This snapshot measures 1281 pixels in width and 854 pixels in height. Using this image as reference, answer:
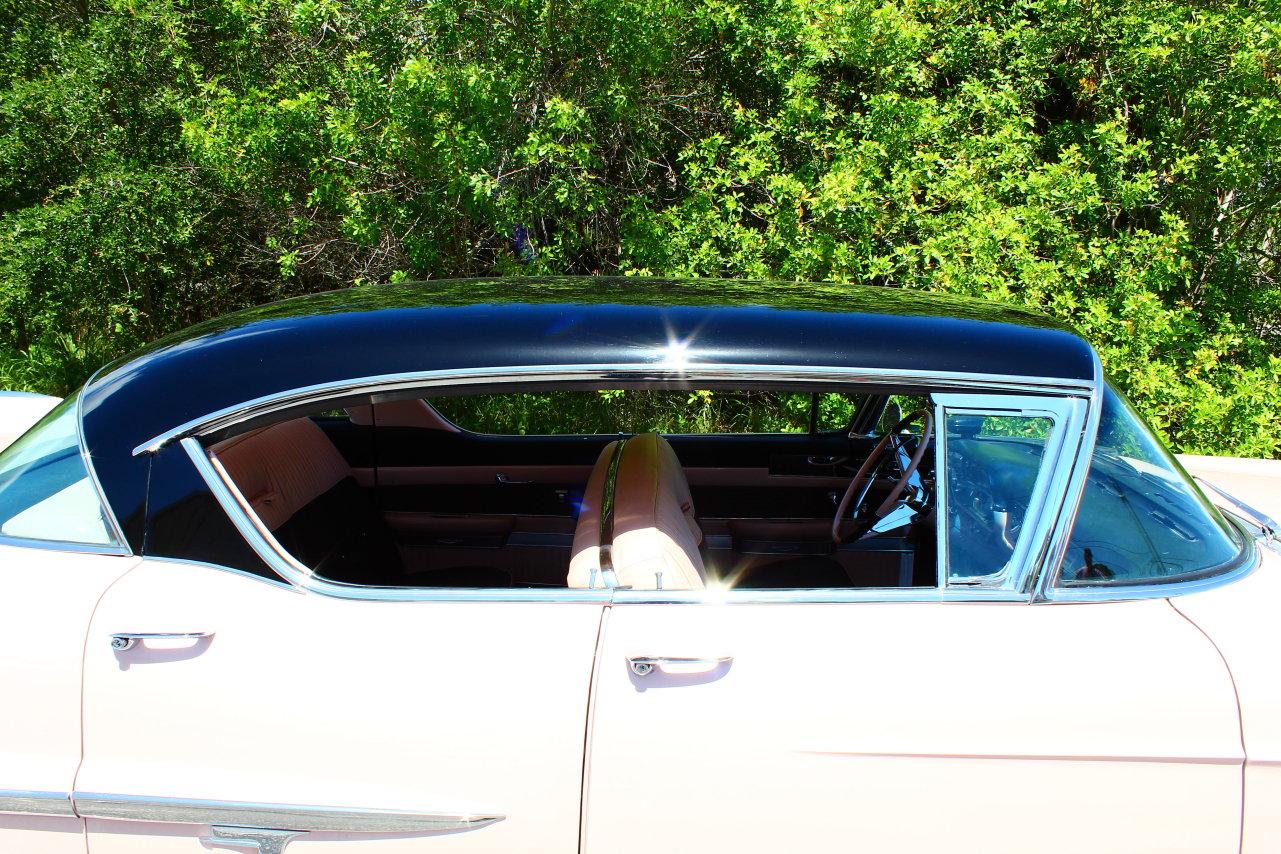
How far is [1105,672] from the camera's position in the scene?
2.03 meters

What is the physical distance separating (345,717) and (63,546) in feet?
2.60

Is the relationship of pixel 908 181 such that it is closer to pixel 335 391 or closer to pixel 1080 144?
pixel 1080 144

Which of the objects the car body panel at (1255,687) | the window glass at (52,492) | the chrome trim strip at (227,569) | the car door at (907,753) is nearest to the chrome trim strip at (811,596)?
the car door at (907,753)

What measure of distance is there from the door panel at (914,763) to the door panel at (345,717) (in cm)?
14

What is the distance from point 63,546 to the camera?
2273 mm

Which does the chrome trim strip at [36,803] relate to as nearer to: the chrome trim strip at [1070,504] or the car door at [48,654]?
the car door at [48,654]

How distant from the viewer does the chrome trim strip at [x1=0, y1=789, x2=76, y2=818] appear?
209 centimetres

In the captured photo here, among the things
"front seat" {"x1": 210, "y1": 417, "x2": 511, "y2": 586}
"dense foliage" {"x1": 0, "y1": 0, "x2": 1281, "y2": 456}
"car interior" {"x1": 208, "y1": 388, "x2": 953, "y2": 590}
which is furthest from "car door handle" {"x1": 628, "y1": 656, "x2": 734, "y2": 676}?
"dense foliage" {"x1": 0, "y1": 0, "x2": 1281, "y2": 456}

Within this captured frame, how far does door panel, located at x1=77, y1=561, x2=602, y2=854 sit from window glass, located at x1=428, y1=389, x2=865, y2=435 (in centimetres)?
464

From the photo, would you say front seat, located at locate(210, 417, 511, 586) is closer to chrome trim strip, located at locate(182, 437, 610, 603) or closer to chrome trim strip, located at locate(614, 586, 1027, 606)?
chrome trim strip, located at locate(182, 437, 610, 603)

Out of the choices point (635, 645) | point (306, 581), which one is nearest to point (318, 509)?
point (306, 581)

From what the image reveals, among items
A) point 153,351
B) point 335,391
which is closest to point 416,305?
point 335,391

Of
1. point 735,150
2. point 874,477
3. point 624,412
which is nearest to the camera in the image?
point 874,477

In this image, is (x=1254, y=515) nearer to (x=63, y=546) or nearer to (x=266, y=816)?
(x=266, y=816)
